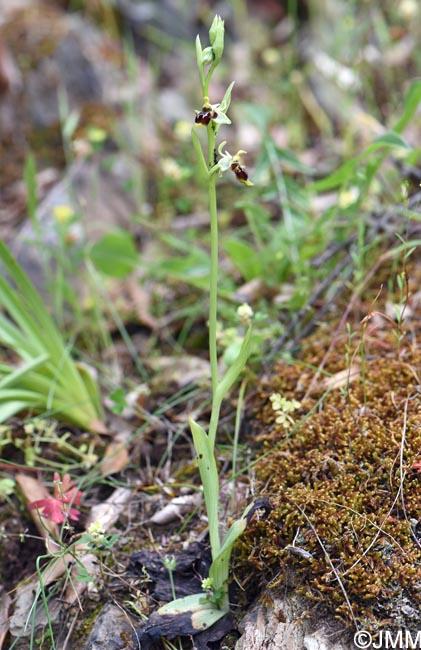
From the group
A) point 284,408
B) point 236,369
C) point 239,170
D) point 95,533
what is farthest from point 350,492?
point 239,170

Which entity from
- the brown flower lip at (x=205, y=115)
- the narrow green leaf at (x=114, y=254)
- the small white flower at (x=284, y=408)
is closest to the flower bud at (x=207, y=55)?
the brown flower lip at (x=205, y=115)

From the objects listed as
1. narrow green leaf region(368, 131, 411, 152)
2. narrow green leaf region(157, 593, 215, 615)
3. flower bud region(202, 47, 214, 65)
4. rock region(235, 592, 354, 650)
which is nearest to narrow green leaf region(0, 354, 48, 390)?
narrow green leaf region(157, 593, 215, 615)

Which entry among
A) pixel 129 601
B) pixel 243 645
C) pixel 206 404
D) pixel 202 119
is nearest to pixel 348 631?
pixel 243 645

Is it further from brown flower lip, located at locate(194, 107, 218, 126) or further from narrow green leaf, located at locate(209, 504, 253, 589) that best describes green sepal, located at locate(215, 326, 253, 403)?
brown flower lip, located at locate(194, 107, 218, 126)

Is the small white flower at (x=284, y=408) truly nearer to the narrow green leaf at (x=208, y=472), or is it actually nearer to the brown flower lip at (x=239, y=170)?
the narrow green leaf at (x=208, y=472)

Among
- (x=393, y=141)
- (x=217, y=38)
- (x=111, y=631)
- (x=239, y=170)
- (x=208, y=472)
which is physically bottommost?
(x=111, y=631)

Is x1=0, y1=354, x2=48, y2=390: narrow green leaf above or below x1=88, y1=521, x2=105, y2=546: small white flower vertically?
above

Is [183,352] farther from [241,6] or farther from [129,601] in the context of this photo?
[241,6]

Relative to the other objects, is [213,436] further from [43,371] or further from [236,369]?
[43,371]
